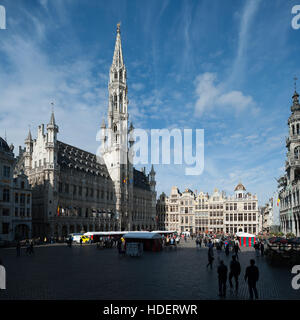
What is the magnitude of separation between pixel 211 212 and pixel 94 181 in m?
45.8

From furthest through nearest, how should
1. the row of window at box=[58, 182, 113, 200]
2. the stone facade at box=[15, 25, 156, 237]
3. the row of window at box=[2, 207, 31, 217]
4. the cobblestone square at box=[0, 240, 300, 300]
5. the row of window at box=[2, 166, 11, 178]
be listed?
1. the row of window at box=[58, 182, 113, 200]
2. the stone facade at box=[15, 25, 156, 237]
3. the row of window at box=[2, 166, 11, 178]
4. the row of window at box=[2, 207, 31, 217]
5. the cobblestone square at box=[0, 240, 300, 300]

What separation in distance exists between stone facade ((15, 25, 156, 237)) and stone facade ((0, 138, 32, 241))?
253 inches

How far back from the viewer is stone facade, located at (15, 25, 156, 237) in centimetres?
6103

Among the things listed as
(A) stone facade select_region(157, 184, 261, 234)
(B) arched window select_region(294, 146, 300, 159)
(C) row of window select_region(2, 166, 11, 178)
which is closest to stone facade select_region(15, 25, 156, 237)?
(A) stone facade select_region(157, 184, 261, 234)

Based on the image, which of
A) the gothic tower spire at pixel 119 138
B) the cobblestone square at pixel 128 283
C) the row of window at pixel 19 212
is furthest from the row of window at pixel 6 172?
the gothic tower spire at pixel 119 138

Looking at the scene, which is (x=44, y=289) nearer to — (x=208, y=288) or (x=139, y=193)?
(x=208, y=288)

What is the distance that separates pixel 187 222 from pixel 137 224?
20937 millimetres

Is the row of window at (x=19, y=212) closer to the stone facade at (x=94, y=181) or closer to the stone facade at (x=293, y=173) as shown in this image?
the stone facade at (x=94, y=181)

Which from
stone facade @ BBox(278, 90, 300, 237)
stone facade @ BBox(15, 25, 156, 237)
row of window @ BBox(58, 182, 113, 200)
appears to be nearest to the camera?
stone facade @ BBox(278, 90, 300, 237)

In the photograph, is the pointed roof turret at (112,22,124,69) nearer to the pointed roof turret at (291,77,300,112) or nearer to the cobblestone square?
the pointed roof turret at (291,77,300,112)

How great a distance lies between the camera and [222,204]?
331ft

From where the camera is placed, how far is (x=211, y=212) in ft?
333

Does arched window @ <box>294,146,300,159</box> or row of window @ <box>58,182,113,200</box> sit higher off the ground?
arched window @ <box>294,146,300,159</box>

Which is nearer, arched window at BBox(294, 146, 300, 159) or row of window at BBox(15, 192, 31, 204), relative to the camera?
row of window at BBox(15, 192, 31, 204)
